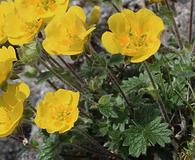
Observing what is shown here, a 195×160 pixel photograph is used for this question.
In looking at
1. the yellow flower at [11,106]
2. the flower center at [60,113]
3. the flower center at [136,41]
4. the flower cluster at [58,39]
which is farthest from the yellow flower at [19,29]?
the flower center at [136,41]

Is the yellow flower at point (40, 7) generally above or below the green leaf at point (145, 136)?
above

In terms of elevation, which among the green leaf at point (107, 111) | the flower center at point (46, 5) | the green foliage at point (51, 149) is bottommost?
the green foliage at point (51, 149)

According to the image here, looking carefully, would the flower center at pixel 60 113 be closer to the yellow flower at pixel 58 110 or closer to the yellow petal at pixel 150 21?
the yellow flower at pixel 58 110

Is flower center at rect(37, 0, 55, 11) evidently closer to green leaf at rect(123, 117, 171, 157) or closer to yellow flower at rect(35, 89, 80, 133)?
yellow flower at rect(35, 89, 80, 133)

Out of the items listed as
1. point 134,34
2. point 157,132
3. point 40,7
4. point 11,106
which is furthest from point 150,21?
point 11,106

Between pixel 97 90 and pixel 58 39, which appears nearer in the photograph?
pixel 58 39

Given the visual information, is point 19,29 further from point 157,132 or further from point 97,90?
point 157,132
